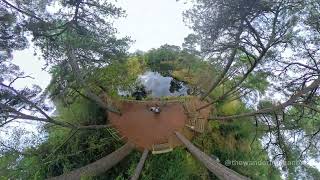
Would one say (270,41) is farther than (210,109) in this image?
No

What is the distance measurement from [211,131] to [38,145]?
4.23 meters

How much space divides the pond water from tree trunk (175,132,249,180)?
187 centimetres

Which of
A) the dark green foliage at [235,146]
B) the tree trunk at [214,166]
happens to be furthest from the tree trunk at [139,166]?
the dark green foliage at [235,146]

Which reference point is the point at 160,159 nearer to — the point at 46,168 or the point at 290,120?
the point at 46,168

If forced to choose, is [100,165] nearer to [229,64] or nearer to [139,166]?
[139,166]

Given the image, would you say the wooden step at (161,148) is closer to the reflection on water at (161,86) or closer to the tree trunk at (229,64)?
the tree trunk at (229,64)

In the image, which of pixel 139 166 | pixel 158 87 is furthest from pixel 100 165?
pixel 158 87

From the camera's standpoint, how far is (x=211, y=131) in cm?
1123

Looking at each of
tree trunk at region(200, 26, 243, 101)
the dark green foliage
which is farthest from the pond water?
the dark green foliage

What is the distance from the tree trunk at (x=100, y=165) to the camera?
884cm

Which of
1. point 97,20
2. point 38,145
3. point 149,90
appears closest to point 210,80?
point 149,90

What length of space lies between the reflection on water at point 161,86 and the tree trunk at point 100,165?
1890mm

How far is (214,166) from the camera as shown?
883cm

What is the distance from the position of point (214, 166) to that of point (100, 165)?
92.4 inches
